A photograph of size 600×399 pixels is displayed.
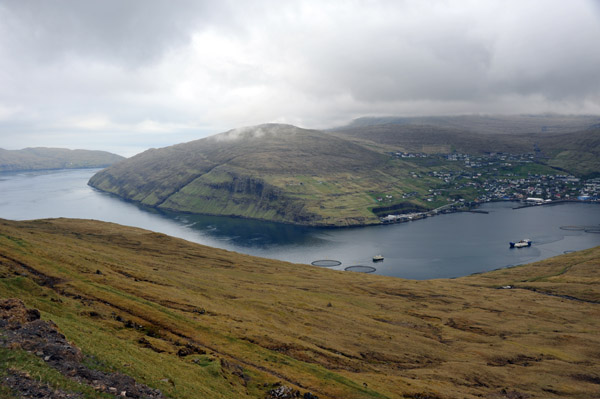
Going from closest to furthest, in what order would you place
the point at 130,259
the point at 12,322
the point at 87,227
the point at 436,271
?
the point at 12,322 → the point at 130,259 → the point at 87,227 → the point at 436,271

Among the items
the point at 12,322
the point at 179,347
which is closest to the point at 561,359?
the point at 179,347

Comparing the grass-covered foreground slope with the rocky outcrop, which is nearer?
the rocky outcrop

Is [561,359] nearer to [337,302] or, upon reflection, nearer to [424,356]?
[424,356]

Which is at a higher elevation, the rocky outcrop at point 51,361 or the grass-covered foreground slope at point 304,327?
the rocky outcrop at point 51,361

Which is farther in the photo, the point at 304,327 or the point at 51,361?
the point at 304,327

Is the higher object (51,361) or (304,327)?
(51,361)

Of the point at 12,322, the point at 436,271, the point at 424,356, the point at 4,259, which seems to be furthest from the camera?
the point at 436,271

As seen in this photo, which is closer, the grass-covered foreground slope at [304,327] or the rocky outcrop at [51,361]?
the rocky outcrop at [51,361]

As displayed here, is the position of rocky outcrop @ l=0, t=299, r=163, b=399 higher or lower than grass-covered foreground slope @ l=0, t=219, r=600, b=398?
higher
